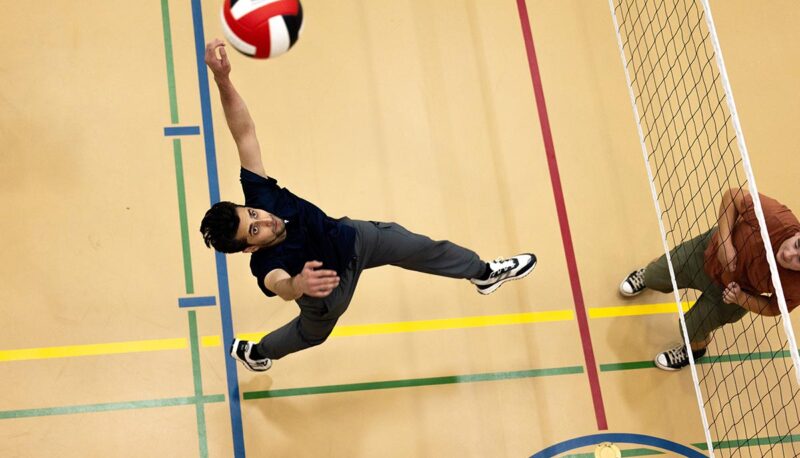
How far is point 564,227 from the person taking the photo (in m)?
6.21

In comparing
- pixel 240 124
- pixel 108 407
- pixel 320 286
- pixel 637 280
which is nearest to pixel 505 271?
pixel 637 280

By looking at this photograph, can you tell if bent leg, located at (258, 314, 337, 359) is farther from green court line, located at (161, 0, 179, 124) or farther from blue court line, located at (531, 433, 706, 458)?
green court line, located at (161, 0, 179, 124)

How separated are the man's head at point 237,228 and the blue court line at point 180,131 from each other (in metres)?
2.11

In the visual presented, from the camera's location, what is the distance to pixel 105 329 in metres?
5.62

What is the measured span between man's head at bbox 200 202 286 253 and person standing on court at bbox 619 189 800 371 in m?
2.50

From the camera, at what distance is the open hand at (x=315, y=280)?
13.0 ft

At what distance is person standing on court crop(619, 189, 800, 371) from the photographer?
467cm

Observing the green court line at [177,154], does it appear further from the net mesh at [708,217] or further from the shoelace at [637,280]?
the net mesh at [708,217]

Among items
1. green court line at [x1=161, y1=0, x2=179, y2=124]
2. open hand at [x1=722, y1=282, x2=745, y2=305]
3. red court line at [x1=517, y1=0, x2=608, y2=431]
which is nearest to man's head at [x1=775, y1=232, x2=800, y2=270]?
open hand at [x1=722, y1=282, x2=745, y2=305]

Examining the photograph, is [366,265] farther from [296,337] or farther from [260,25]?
[260,25]

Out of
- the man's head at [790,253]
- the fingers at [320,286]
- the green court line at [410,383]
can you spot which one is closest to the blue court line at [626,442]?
the green court line at [410,383]

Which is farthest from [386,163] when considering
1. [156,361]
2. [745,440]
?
[745,440]

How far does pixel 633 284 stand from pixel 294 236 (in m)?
2.68

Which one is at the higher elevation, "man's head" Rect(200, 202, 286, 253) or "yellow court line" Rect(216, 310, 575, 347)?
"man's head" Rect(200, 202, 286, 253)
